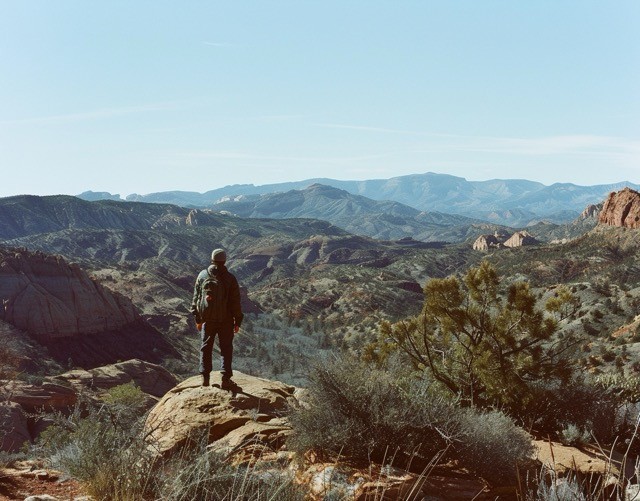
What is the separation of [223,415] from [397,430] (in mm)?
3760

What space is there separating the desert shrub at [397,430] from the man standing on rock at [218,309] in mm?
3708

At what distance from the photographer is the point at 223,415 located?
893 centimetres

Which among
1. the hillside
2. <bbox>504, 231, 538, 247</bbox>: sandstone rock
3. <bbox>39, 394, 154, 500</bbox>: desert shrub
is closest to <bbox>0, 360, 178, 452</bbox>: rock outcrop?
the hillside

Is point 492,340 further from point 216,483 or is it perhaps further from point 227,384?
point 216,483

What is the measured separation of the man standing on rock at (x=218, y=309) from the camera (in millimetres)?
10039

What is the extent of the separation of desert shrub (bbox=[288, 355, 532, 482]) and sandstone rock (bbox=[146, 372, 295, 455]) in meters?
0.72

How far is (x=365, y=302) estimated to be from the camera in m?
88.1

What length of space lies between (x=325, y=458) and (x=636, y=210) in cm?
10727

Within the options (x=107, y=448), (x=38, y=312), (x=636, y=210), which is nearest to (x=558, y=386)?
(x=107, y=448)

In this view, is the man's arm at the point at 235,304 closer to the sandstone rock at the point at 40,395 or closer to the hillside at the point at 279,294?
the hillside at the point at 279,294

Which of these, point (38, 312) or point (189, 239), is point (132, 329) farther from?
point (189, 239)

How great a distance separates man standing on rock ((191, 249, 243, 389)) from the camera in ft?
32.9

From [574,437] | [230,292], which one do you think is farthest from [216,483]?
[574,437]

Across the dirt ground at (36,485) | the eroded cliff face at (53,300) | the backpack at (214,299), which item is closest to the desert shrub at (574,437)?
the backpack at (214,299)
